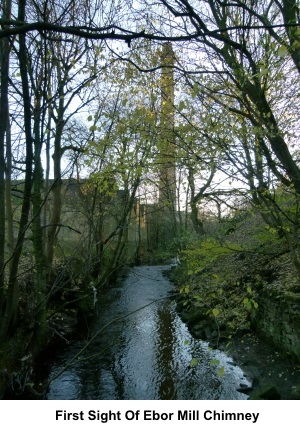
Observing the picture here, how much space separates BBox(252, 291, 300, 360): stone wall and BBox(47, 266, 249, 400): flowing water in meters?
1.05

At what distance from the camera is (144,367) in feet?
23.1

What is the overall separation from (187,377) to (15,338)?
3489 mm

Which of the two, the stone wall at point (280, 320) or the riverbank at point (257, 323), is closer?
the riverbank at point (257, 323)

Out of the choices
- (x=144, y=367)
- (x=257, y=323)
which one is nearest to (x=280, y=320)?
(x=257, y=323)

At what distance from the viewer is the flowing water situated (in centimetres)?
595

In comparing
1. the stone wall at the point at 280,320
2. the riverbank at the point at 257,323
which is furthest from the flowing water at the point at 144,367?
the stone wall at the point at 280,320

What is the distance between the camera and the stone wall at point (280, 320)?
6039mm

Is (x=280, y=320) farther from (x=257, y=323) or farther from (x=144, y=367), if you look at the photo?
(x=144, y=367)

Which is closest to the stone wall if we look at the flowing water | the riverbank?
the riverbank

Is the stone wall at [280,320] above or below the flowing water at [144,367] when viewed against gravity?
above

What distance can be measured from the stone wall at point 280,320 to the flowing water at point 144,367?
1.05 meters

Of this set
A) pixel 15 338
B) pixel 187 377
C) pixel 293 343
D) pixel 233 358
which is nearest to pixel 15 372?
pixel 15 338

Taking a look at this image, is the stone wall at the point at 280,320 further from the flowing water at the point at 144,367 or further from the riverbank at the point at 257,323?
the flowing water at the point at 144,367

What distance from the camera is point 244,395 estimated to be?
5668 millimetres
